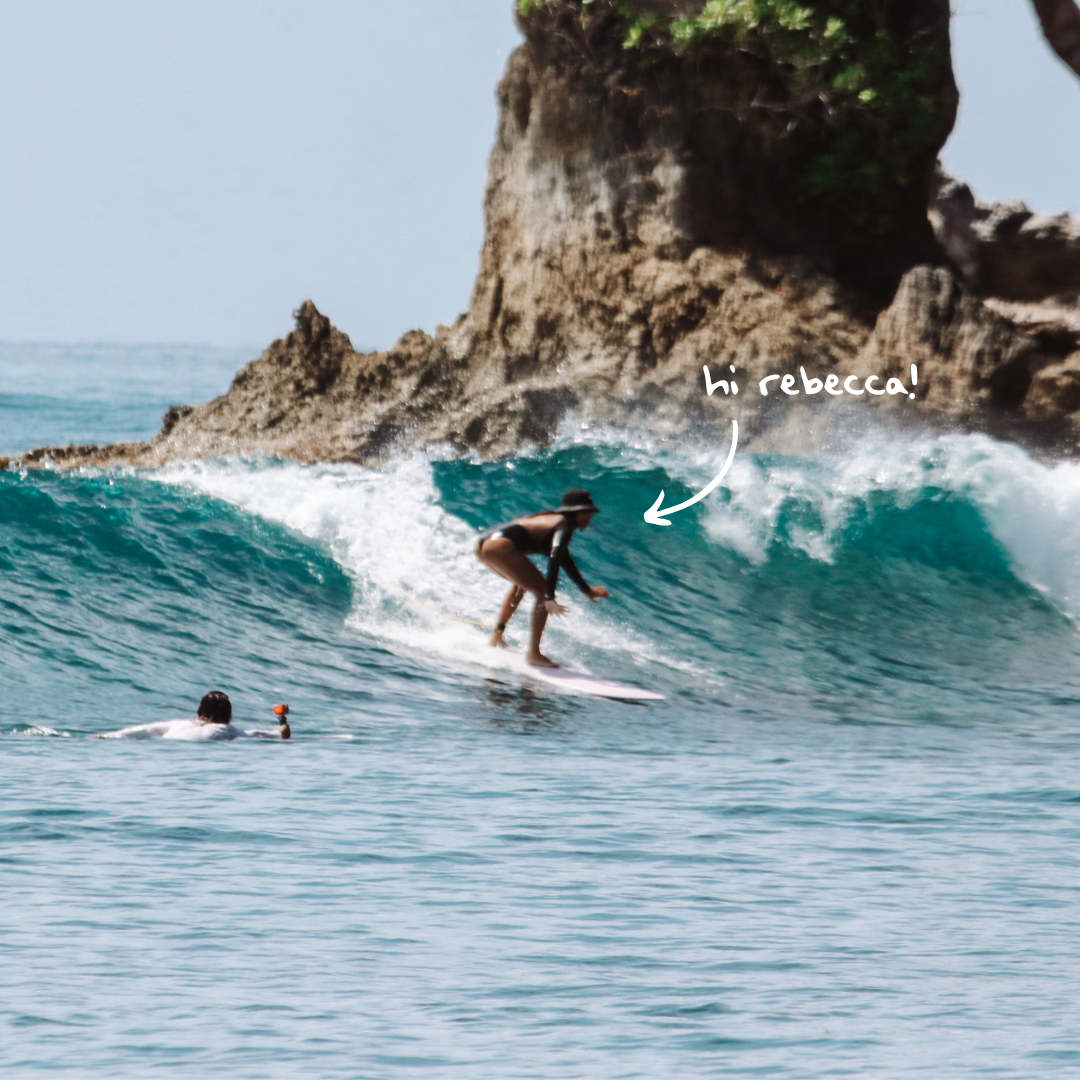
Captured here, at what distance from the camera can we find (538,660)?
13.9m

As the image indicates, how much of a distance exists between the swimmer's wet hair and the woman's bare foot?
308cm

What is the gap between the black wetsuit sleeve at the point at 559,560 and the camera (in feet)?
43.7

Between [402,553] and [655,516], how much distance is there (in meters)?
3.42

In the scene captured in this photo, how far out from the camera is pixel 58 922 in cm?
744

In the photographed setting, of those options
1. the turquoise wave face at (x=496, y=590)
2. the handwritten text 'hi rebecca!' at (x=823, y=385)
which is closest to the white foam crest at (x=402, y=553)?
the turquoise wave face at (x=496, y=590)

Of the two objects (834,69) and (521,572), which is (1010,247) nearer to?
(834,69)

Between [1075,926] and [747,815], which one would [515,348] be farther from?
[1075,926]

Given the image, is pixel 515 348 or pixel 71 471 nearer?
pixel 71 471

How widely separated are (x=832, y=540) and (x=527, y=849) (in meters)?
10.4

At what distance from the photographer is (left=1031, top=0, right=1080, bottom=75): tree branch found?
887 inches

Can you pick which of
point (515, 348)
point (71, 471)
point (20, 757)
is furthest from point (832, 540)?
point (20, 757)

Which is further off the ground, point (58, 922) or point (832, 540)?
point (832, 540)

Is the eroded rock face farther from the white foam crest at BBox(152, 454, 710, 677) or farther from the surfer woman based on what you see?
the surfer woman

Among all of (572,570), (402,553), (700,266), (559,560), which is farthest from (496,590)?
(700,266)
